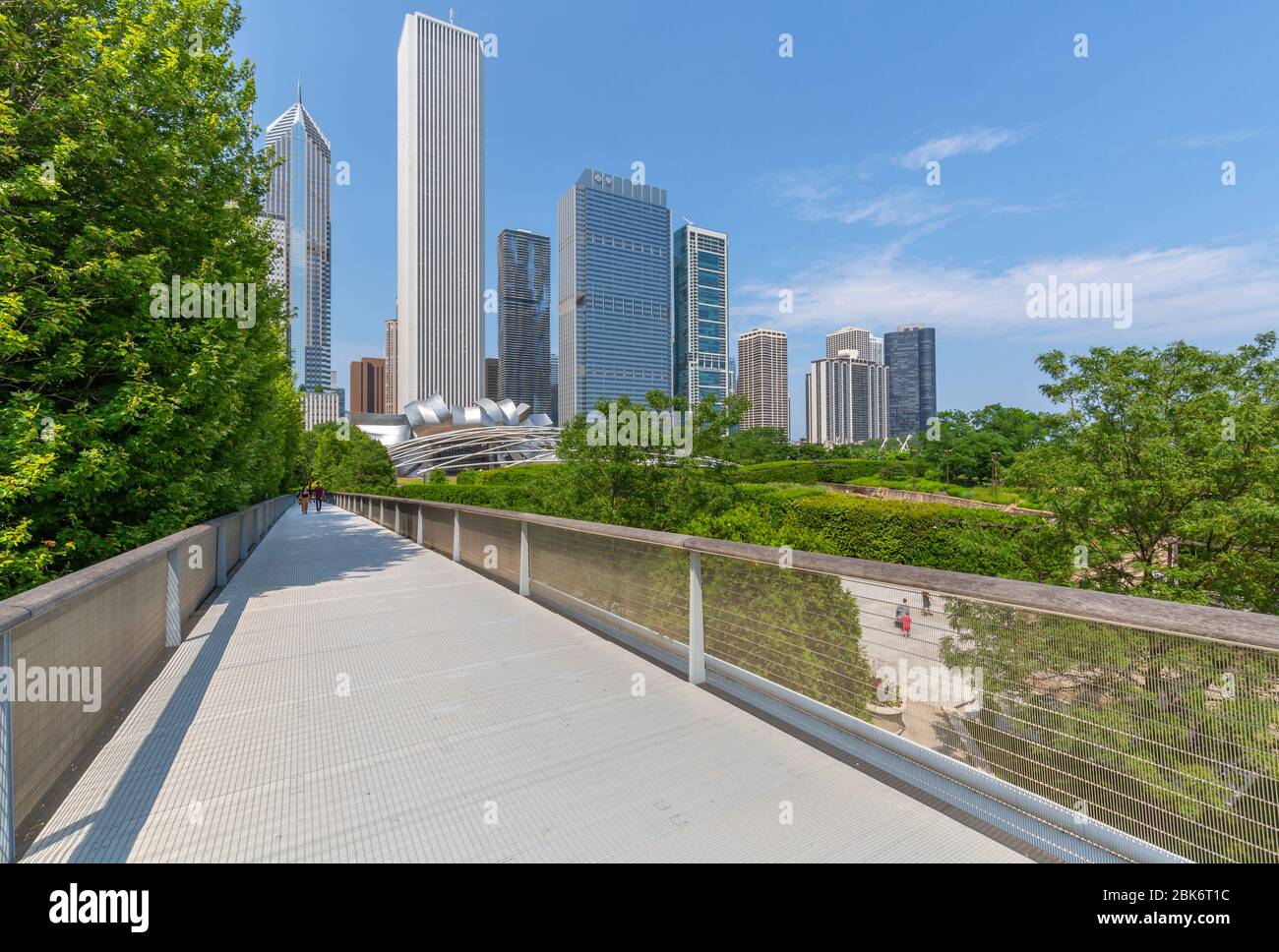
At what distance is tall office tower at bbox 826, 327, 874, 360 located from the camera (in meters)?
192

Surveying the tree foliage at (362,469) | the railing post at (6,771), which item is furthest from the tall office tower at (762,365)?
the railing post at (6,771)

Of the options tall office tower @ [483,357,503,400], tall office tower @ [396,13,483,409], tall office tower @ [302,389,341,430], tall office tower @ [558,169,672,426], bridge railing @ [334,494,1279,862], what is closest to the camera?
bridge railing @ [334,494,1279,862]

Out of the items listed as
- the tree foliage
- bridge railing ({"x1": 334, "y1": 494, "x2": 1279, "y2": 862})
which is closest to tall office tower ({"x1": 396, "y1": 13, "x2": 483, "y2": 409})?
the tree foliage

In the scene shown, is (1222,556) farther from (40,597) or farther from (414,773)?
(40,597)

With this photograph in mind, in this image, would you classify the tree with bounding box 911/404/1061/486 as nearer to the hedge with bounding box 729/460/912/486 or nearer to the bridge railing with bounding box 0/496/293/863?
the hedge with bounding box 729/460/912/486

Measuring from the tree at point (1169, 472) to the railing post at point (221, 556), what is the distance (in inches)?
459

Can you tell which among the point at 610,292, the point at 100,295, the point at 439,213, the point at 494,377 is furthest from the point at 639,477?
the point at 494,377

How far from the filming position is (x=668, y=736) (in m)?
3.21

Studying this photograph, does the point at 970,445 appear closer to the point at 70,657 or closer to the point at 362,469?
the point at 362,469

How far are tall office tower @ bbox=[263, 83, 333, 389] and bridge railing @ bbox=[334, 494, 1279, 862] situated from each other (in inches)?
6660

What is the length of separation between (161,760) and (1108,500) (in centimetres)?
957

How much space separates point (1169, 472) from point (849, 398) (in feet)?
579

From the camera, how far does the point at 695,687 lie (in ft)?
12.9
